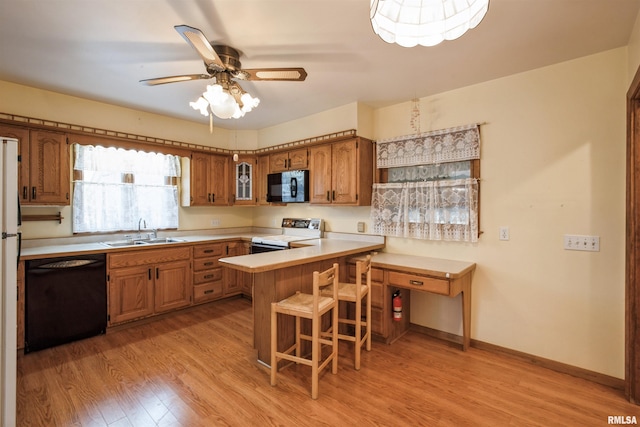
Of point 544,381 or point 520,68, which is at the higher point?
point 520,68

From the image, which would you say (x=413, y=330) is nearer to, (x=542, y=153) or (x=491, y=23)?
(x=542, y=153)

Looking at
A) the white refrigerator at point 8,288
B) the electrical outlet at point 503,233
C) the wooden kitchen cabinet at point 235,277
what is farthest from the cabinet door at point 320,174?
the white refrigerator at point 8,288

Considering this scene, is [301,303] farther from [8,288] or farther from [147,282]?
[147,282]

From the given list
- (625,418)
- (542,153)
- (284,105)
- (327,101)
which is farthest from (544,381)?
(284,105)

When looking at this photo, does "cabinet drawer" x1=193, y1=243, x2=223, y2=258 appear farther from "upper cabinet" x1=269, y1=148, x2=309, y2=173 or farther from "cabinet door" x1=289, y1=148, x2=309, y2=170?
"cabinet door" x1=289, y1=148, x2=309, y2=170

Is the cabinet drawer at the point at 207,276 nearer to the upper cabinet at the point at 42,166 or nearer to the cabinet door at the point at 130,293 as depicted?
the cabinet door at the point at 130,293

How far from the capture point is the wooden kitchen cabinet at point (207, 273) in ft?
12.3

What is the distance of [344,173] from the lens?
3.40 m

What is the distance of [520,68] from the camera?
2.49m

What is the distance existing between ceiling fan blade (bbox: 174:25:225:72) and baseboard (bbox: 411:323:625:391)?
3106mm

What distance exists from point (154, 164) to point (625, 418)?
507 centimetres

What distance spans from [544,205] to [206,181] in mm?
3966

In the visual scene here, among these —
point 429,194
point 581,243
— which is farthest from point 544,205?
point 429,194

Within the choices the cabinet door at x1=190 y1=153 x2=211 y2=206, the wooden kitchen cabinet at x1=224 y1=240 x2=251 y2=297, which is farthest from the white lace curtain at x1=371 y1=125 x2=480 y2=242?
the cabinet door at x1=190 y1=153 x2=211 y2=206
